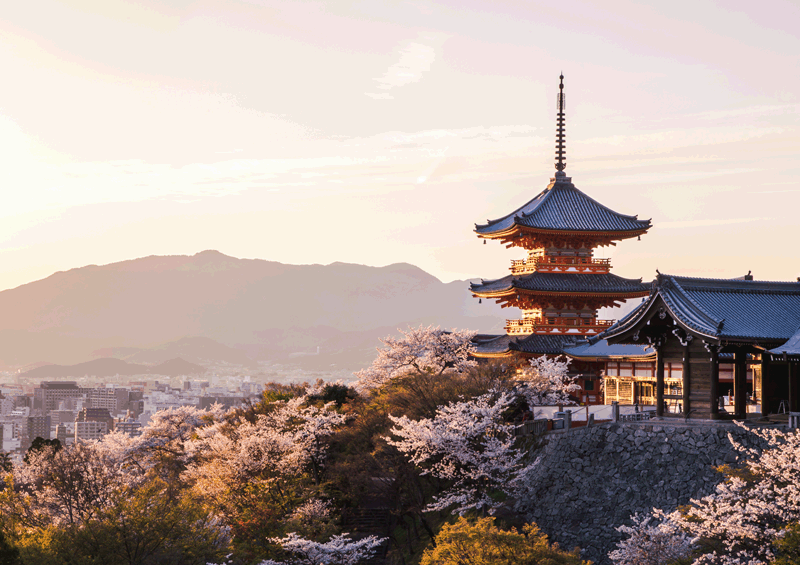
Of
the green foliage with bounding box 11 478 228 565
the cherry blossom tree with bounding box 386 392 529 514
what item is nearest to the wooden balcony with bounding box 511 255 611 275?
the cherry blossom tree with bounding box 386 392 529 514

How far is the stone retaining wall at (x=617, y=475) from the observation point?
2652cm

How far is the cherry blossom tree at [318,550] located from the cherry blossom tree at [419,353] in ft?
54.4

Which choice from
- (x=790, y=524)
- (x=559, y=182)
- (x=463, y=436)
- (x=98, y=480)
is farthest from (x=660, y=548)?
(x=559, y=182)

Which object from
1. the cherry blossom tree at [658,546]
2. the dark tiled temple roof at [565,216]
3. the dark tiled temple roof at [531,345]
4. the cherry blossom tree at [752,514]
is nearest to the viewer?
the cherry blossom tree at [752,514]

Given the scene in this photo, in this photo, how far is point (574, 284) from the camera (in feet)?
156

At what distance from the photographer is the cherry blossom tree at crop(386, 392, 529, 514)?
103ft

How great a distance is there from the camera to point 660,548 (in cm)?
2227

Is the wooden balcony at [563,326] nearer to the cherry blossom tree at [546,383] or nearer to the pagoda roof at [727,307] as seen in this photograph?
the cherry blossom tree at [546,383]

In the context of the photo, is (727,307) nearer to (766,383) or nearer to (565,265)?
(766,383)

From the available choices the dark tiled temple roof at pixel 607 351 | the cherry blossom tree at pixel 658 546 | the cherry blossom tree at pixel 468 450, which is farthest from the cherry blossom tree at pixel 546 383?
the cherry blossom tree at pixel 658 546

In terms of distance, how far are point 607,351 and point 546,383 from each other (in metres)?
4.00

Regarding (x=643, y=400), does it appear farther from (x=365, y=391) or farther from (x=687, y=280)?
(x=365, y=391)

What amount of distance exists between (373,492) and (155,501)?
33.0 feet

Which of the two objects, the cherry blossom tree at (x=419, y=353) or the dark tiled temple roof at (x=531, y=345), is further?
the cherry blossom tree at (x=419, y=353)
